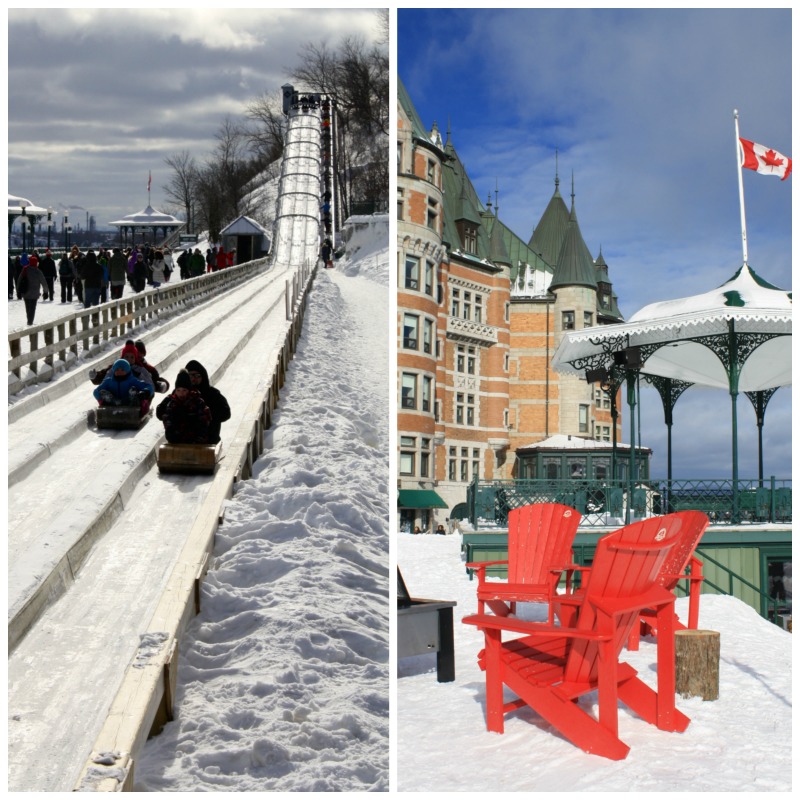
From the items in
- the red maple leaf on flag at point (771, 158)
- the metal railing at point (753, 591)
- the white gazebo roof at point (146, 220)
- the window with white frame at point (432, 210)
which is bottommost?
the metal railing at point (753, 591)

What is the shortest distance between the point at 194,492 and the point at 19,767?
4539 mm

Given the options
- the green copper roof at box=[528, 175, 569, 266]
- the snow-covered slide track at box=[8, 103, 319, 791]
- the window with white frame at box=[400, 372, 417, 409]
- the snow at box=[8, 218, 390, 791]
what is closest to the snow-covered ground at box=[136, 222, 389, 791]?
the snow at box=[8, 218, 390, 791]

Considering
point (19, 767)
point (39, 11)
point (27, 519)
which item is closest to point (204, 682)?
point (19, 767)

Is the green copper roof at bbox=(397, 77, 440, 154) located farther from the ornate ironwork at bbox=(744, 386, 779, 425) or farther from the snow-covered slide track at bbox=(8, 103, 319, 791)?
the ornate ironwork at bbox=(744, 386, 779, 425)

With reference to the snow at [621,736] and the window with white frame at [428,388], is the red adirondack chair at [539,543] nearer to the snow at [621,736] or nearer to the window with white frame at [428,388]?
the snow at [621,736]

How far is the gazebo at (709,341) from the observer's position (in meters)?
10.1

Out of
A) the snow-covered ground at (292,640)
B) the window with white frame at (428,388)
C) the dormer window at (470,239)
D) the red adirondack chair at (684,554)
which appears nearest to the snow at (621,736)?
the snow-covered ground at (292,640)

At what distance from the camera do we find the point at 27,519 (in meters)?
7.28

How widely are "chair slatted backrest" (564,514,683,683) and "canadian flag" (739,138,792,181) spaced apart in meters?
4.18

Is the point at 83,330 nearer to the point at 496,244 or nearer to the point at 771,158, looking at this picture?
the point at 771,158

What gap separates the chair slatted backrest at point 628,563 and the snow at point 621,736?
553mm

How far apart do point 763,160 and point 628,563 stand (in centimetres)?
463

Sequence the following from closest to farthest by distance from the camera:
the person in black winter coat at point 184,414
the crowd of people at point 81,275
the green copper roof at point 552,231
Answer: the person in black winter coat at point 184,414, the crowd of people at point 81,275, the green copper roof at point 552,231

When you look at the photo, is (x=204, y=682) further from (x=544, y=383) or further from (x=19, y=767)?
(x=544, y=383)
